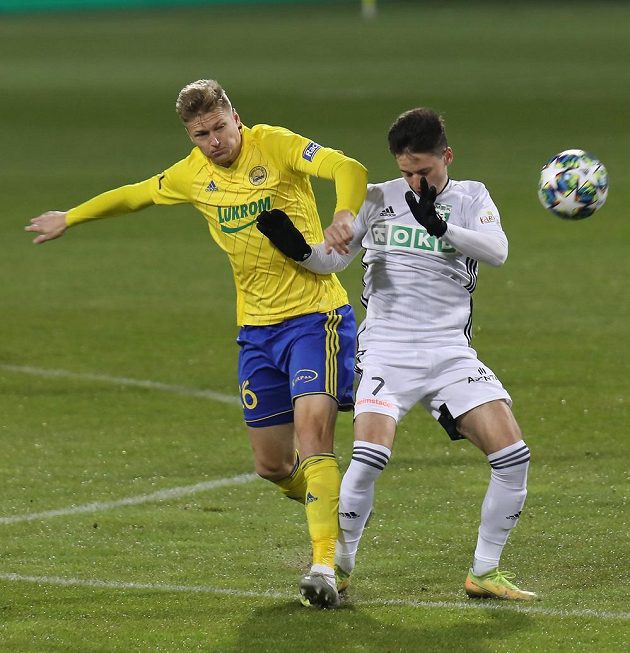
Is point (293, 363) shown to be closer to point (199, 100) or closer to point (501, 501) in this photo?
point (501, 501)

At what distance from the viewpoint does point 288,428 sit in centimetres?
743

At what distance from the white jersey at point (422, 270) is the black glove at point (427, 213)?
251 millimetres

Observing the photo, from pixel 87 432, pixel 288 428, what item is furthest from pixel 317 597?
pixel 87 432

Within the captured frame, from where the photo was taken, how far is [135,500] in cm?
841

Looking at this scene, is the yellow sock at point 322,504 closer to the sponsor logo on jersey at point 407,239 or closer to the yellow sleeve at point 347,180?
the sponsor logo on jersey at point 407,239

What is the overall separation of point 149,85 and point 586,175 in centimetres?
2875

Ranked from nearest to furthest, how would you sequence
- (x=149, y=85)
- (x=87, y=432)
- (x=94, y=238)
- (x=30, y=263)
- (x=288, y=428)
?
(x=288, y=428)
(x=87, y=432)
(x=30, y=263)
(x=94, y=238)
(x=149, y=85)

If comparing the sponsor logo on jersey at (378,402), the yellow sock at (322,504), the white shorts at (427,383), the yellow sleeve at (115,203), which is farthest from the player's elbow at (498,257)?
the yellow sleeve at (115,203)

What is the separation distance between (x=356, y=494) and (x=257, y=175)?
1.59 m

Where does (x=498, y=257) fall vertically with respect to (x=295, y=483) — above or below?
above

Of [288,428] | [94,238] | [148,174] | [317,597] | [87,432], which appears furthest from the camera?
[148,174]

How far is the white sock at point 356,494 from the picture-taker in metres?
6.51

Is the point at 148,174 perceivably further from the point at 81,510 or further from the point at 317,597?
the point at 317,597

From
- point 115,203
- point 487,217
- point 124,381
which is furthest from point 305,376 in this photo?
point 124,381
